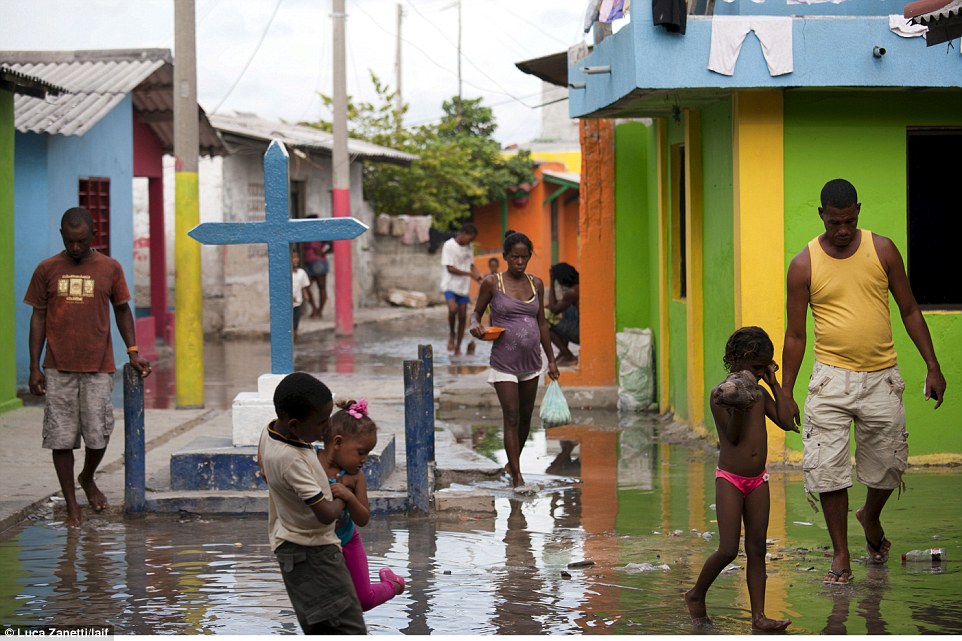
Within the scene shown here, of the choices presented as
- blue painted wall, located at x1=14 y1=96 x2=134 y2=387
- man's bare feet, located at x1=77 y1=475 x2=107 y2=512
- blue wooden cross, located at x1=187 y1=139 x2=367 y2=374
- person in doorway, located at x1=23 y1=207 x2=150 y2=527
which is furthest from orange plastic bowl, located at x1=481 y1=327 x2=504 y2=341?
blue painted wall, located at x1=14 y1=96 x2=134 y2=387

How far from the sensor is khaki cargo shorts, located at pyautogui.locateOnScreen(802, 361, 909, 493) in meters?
6.64

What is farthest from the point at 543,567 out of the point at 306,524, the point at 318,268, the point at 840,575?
the point at 318,268

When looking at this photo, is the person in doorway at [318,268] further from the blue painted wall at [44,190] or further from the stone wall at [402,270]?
the blue painted wall at [44,190]

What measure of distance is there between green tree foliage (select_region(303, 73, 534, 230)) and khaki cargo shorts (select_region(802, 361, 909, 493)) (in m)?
26.0

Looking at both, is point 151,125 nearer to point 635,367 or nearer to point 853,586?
point 635,367

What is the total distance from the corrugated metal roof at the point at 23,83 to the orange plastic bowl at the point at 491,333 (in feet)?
19.1

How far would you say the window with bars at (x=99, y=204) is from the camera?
18.0m

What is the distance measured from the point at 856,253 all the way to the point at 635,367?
22.4ft

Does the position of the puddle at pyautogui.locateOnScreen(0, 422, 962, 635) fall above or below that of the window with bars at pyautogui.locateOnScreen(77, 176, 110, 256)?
below

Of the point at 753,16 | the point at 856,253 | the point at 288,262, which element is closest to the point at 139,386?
the point at 288,262

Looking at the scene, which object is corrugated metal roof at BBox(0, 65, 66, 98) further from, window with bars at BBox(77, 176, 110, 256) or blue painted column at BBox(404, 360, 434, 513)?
blue painted column at BBox(404, 360, 434, 513)

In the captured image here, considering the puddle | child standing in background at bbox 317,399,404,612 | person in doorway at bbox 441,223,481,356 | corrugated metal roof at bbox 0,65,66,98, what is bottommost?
the puddle

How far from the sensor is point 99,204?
18406 millimetres

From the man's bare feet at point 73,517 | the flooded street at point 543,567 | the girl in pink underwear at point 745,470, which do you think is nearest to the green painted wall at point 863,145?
the flooded street at point 543,567
